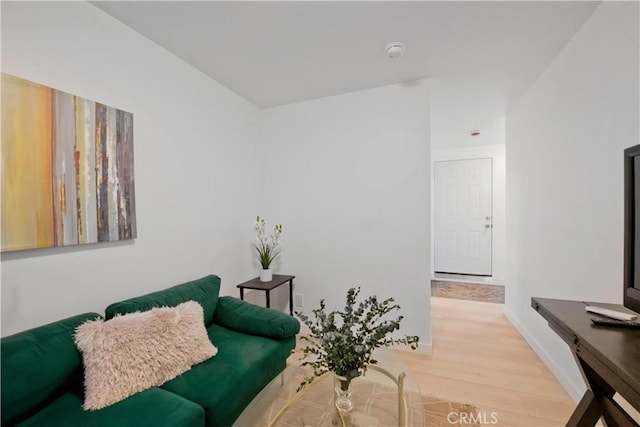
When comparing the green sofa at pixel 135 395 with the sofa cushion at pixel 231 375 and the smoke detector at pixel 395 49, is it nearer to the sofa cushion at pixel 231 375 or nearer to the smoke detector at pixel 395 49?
the sofa cushion at pixel 231 375

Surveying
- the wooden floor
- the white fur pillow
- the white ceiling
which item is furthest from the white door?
the white fur pillow

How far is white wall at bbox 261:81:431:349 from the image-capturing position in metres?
2.40

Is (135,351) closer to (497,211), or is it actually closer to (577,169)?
(577,169)

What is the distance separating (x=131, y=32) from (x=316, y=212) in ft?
6.34

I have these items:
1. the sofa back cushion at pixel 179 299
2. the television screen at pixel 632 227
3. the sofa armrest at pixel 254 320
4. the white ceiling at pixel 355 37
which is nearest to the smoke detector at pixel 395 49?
the white ceiling at pixel 355 37

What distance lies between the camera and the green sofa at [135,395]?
1.05 metres

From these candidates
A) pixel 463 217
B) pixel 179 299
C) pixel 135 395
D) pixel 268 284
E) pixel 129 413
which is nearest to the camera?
pixel 129 413

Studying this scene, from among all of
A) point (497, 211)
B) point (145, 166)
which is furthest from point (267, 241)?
point (497, 211)

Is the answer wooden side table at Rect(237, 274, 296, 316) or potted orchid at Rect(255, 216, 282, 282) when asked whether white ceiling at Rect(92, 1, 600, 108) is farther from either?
wooden side table at Rect(237, 274, 296, 316)

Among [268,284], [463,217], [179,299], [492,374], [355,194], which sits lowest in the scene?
[492,374]

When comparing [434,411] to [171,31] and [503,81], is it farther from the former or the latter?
[171,31]

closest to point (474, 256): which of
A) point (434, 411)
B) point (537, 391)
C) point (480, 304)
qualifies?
point (480, 304)

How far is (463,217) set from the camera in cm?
491

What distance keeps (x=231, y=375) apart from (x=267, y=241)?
154 cm
